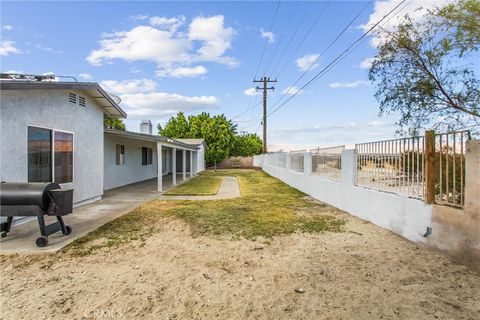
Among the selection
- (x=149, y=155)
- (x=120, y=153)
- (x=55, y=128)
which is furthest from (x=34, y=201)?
(x=149, y=155)

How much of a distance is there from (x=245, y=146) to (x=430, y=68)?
34.0 metres

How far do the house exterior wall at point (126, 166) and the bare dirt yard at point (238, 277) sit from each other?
761 centimetres

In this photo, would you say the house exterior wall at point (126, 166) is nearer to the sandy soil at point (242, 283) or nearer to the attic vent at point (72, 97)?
the attic vent at point (72, 97)

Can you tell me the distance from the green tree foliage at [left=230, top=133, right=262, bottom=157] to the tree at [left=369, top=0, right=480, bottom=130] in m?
27.1

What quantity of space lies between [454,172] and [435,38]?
8848 mm

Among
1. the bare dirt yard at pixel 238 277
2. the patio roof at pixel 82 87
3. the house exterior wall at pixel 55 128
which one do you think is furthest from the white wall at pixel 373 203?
the house exterior wall at pixel 55 128

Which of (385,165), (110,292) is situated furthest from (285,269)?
(385,165)

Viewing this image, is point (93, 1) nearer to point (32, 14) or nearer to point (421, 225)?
point (32, 14)

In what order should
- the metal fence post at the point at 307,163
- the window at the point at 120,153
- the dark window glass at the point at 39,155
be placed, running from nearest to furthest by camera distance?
1. the dark window glass at the point at 39,155
2. the metal fence post at the point at 307,163
3. the window at the point at 120,153

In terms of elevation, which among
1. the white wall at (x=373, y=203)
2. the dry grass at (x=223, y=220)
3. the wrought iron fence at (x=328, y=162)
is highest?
the wrought iron fence at (x=328, y=162)

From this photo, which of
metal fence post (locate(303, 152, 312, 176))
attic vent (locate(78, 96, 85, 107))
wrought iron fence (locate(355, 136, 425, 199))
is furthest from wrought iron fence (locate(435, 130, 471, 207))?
attic vent (locate(78, 96, 85, 107))

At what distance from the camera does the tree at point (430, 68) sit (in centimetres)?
1060

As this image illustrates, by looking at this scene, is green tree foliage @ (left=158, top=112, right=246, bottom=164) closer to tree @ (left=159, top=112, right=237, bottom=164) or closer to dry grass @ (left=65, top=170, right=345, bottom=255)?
tree @ (left=159, top=112, right=237, bottom=164)

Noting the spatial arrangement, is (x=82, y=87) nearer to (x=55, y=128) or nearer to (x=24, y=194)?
(x=55, y=128)
